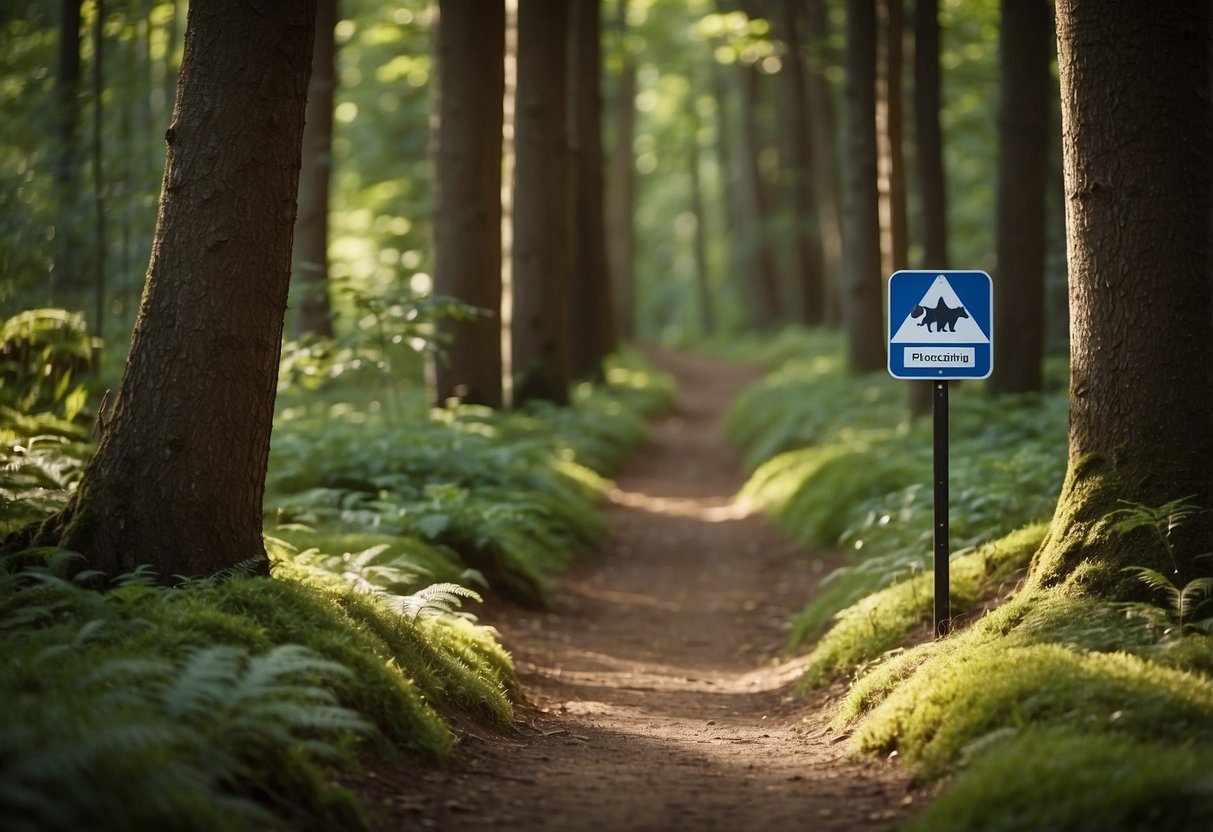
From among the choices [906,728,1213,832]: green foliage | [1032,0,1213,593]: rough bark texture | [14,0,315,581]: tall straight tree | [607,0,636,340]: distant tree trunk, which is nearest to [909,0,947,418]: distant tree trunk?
[1032,0,1213,593]: rough bark texture

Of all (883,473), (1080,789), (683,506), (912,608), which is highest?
(883,473)

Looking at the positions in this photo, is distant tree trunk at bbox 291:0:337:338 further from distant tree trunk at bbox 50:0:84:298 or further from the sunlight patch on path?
the sunlight patch on path

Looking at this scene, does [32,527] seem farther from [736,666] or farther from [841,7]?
[841,7]

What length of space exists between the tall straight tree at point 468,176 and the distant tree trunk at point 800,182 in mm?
16808

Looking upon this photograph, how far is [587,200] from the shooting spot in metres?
22.8

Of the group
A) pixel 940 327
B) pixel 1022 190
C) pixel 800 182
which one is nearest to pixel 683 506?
pixel 1022 190

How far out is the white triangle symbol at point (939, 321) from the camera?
6.68m

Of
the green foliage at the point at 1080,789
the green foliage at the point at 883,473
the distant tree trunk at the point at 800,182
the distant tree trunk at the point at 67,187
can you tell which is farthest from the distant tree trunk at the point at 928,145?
the distant tree trunk at the point at 800,182

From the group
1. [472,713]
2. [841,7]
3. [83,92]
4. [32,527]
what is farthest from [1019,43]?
[841,7]

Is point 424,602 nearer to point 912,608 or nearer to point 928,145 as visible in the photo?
point 912,608

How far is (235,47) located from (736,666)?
5.81 meters

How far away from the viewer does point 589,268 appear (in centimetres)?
2347

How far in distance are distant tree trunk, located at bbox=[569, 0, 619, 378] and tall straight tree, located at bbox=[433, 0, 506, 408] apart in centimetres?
763

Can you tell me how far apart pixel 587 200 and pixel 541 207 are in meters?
5.61
